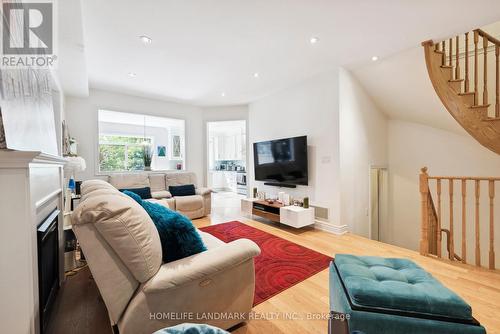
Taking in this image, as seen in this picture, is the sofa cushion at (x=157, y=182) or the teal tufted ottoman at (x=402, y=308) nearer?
the teal tufted ottoman at (x=402, y=308)

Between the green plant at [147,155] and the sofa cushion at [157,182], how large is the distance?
0.71m

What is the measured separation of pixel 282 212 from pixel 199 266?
256 cm

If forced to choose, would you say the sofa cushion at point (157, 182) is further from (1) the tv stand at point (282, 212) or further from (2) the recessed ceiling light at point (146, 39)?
(2) the recessed ceiling light at point (146, 39)

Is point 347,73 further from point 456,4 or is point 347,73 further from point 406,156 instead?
point 406,156

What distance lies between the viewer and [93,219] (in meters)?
1.03

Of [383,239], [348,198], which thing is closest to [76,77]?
[348,198]

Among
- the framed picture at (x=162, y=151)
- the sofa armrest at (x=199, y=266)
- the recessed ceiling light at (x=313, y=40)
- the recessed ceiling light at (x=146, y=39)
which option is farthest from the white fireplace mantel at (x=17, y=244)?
the framed picture at (x=162, y=151)

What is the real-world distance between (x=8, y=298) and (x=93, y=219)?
0.53m

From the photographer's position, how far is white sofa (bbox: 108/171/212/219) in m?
4.11

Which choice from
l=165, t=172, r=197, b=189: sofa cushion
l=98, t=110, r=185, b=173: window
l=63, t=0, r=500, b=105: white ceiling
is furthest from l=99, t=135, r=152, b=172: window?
l=63, t=0, r=500, b=105: white ceiling

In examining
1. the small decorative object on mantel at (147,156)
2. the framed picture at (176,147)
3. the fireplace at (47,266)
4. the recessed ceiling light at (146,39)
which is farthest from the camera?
the framed picture at (176,147)

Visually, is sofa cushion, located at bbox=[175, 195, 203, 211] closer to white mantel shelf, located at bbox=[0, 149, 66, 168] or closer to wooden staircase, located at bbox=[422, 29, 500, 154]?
white mantel shelf, located at bbox=[0, 149, 66, 168]

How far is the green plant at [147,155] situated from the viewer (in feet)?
16.9

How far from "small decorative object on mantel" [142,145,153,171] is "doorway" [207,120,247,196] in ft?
9.92
